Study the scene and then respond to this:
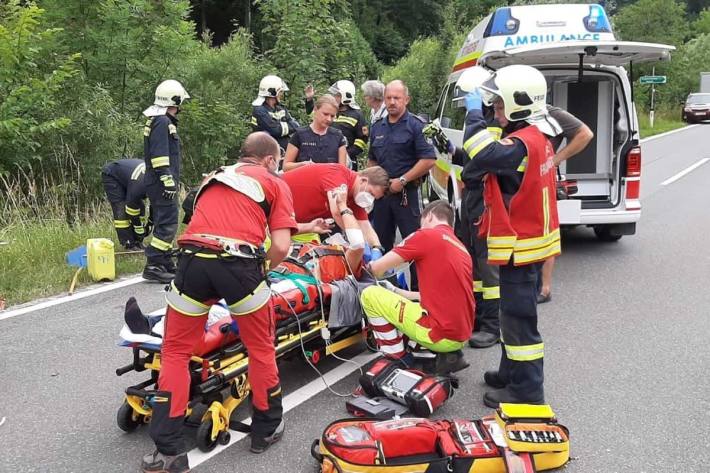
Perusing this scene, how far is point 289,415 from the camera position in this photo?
4008mm

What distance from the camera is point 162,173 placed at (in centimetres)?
677

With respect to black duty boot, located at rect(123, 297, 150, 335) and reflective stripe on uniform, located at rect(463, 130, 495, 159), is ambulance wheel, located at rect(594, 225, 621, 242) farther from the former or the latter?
black duty boot, located at rect(123, 297, 150, 335)

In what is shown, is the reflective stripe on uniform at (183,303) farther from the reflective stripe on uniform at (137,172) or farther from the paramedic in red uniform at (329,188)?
the reflective stripe on uniform at (137,172)

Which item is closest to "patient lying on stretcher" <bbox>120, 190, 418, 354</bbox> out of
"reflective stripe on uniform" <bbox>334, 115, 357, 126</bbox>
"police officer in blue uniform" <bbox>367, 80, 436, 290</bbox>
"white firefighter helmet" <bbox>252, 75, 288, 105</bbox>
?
"police officer in blue uniform" <bbox>367, 80, 436, 290</bbox>

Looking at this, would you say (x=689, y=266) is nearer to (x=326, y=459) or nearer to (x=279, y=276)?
(x=279, y=276)

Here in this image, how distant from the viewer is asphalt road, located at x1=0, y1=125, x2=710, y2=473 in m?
3.56

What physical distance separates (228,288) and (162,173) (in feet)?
12.5

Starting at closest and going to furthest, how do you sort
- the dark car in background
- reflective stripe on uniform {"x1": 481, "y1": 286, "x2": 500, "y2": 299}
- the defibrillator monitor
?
the defibrillator monitor
reflective stripe on uniform {"x1": 481, "y1": 286, "x2": 500, "y2": 299}
the dark car in background

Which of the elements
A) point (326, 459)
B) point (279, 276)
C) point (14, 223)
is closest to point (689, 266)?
point (279, 276)

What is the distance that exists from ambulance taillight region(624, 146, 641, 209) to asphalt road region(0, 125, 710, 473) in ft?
2.57

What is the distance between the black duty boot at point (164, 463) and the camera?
10.8 feet

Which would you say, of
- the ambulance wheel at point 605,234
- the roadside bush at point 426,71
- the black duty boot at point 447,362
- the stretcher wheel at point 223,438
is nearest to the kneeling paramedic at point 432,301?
the black duty boot at point 447,362

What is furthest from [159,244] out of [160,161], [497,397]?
[497,397]

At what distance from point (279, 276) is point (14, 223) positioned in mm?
5857
